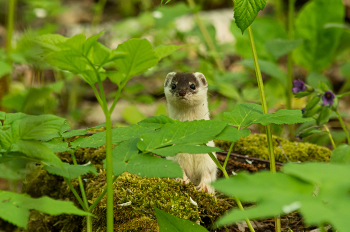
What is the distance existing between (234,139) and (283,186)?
0.57 m

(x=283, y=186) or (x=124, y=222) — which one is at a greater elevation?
(x=283, y=186)

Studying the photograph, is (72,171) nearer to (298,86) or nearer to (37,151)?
(37,151)

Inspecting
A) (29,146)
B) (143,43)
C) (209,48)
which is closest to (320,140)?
(209,48)

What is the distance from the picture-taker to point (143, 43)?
154 cm

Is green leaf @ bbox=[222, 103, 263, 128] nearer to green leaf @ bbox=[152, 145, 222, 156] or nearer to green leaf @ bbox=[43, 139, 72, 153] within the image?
green leaf @ bbox=[152, 145, 222, 156]

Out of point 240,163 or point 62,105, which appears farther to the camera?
point 62,105

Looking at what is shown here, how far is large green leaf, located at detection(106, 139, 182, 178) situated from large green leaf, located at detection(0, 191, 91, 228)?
0.87ft

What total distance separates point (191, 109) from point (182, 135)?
173cm

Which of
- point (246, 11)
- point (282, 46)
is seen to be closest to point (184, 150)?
point (246, 11)

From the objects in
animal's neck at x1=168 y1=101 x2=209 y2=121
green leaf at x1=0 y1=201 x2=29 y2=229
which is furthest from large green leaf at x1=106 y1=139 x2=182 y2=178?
animal's neck at x1=168 y1=101 x2=209 y2=121

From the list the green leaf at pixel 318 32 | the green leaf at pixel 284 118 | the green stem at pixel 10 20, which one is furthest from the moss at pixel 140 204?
the green leaf at pixel 318 32

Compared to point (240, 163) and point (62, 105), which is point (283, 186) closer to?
point (240, 163)

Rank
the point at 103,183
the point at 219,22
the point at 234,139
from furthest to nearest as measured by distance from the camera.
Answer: the point at 219,22 < the point at 103,183 < the point at 234,139

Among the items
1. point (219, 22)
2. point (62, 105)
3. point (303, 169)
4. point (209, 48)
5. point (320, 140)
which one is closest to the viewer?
point (303, 169)
